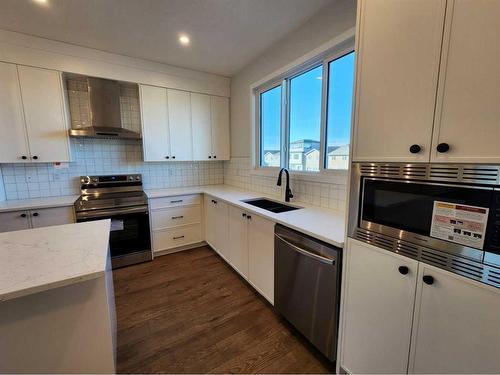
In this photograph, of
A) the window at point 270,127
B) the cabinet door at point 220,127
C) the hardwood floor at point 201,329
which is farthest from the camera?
the cabinet door at point 220,127

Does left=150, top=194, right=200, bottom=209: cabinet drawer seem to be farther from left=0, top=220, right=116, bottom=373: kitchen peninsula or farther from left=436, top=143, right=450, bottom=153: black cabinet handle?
left=436, top=143, right=450, bottom=153: black cabinet handle

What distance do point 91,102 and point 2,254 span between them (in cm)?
224

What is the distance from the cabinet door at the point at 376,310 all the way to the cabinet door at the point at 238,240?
114cm

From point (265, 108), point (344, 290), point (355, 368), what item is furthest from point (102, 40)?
point (355, 368)

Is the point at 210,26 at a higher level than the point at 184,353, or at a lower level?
higher

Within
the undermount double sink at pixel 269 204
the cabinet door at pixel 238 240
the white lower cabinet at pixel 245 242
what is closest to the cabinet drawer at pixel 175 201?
the white lower cabinet at pixel 245 242

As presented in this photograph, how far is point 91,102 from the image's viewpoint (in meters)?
2.68

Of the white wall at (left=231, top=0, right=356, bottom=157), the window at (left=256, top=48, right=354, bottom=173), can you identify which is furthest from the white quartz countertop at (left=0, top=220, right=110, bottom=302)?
the white wall at (left=231, top=0, right=356, bottom=157)

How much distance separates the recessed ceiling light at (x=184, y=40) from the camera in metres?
2.28

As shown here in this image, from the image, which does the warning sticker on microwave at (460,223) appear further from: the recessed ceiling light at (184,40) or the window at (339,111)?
the recessed ceiling light at (184,40)

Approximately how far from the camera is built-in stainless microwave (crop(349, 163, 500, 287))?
78cm

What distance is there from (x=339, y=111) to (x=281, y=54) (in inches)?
40.2

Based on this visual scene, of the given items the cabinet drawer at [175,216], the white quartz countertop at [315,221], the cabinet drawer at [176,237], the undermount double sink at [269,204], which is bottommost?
the cabinet drawer at [176,237]

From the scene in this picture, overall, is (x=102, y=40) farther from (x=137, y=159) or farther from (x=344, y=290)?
(x=344, y=290)
